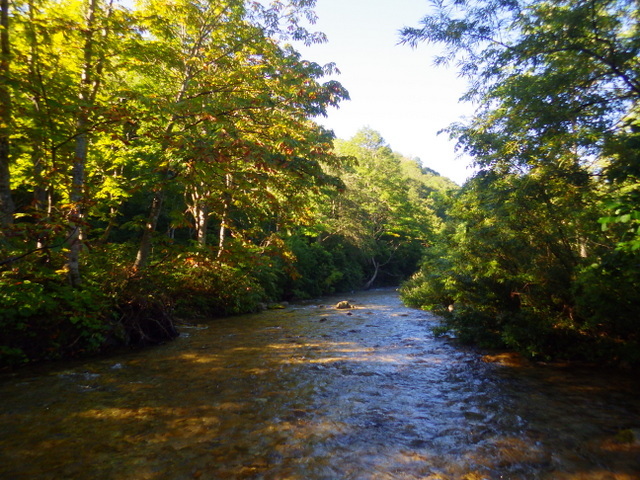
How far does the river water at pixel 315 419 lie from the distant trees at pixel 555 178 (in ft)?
2.91

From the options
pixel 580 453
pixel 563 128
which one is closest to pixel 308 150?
pixel 563 128

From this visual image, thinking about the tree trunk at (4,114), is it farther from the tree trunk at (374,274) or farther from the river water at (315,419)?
the tree trunk at (374,274)

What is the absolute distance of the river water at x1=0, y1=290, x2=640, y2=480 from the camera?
3.48 m

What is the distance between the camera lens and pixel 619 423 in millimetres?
4359

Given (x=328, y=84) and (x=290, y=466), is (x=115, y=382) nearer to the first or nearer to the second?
(x=290, y=466)

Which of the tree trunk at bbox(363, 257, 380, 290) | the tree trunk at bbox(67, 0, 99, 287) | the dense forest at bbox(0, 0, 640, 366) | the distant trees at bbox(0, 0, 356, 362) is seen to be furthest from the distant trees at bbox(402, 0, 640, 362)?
the tree trunk at bbox(363, 257, 380, 290)

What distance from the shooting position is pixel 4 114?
15.5 ft

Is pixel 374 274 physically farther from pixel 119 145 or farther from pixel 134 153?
pixel 119 145

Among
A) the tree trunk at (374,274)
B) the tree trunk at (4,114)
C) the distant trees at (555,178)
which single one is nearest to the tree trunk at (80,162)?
the tree trunk at (4,114)

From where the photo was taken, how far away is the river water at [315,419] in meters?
3.48

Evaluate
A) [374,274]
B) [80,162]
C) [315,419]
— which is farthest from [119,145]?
[374,274]

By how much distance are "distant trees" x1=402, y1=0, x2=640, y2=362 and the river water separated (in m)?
0.89

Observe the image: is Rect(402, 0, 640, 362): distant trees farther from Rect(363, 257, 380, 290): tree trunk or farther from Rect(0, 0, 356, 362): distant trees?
Rect(363, 257, 380, 290): tree trunk

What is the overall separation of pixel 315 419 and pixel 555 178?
6117 millimetres
